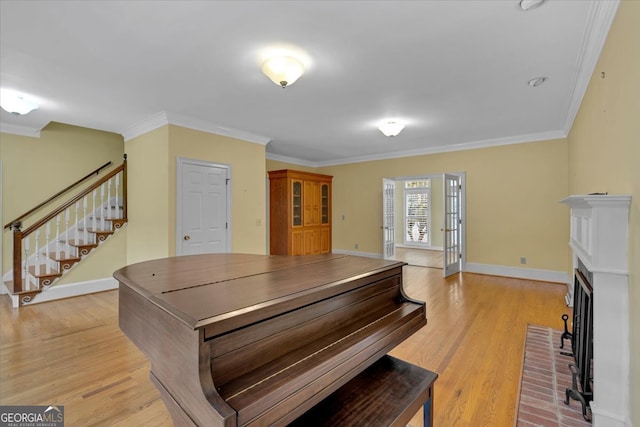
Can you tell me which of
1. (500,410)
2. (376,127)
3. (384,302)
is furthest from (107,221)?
(500,410)

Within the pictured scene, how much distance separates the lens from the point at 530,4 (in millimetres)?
1902

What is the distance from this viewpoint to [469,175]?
5.88m

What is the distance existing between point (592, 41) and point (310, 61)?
87.4 inches

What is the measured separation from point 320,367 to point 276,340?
0.57 ft

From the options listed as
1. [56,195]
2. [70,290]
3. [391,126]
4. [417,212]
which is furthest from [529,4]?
[417,212]

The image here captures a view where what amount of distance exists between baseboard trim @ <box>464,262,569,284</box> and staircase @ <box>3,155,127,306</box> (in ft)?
21.1

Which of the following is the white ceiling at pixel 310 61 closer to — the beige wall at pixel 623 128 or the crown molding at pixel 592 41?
the crown molding at pixel 592 41

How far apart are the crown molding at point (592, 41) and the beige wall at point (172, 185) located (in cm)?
431

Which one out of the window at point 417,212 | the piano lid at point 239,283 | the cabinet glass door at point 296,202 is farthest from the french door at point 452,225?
the piano lid at point 239,283

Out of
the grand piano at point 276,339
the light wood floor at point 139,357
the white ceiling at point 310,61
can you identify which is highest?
the white ceiling at point 310,61

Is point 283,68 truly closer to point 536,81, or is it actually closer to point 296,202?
point 536,81

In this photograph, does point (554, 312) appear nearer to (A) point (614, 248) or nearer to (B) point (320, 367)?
(A) point (614, 248)

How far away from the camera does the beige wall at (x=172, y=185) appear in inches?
160

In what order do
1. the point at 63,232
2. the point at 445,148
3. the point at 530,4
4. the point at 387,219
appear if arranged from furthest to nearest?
the point at 387,219, the point at 445,148, the point at 63,232, the point at 530,4
